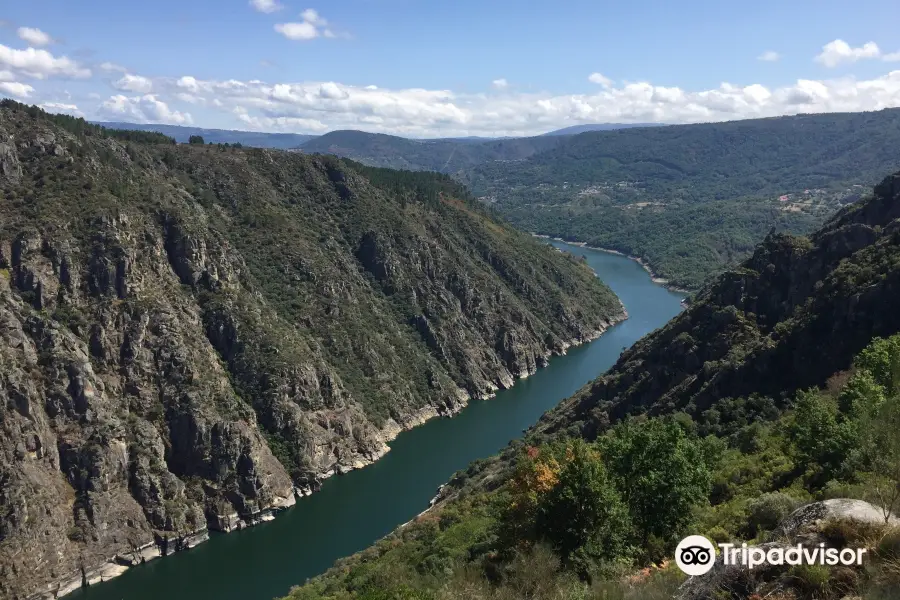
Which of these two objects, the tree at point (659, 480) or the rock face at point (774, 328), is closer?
the tree at point (659, 480)

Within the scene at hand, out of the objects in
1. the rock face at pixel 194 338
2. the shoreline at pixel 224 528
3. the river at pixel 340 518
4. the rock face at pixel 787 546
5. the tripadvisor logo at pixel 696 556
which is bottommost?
the river at pixel 340 518

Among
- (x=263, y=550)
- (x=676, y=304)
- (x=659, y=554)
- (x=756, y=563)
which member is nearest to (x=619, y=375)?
(x=263, y=550)

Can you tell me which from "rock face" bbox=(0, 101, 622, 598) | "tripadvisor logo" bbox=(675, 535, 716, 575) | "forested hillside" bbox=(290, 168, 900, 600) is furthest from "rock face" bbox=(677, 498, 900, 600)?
"rock face" bbox=(0, 101, 622, 598)

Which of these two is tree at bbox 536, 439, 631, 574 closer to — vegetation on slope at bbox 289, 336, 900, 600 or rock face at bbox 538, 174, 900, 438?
vegetation on slope at bbox 289, 336, 900, 600

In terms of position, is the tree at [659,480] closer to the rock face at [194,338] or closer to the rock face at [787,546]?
the rock face at [787,546]

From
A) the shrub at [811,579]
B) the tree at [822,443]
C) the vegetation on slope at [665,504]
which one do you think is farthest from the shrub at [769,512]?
the shrub at [811,579]

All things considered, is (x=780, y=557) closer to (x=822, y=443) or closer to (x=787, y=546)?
(x=787, y=546)

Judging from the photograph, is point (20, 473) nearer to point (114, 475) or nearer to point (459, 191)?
point (114, 475)
